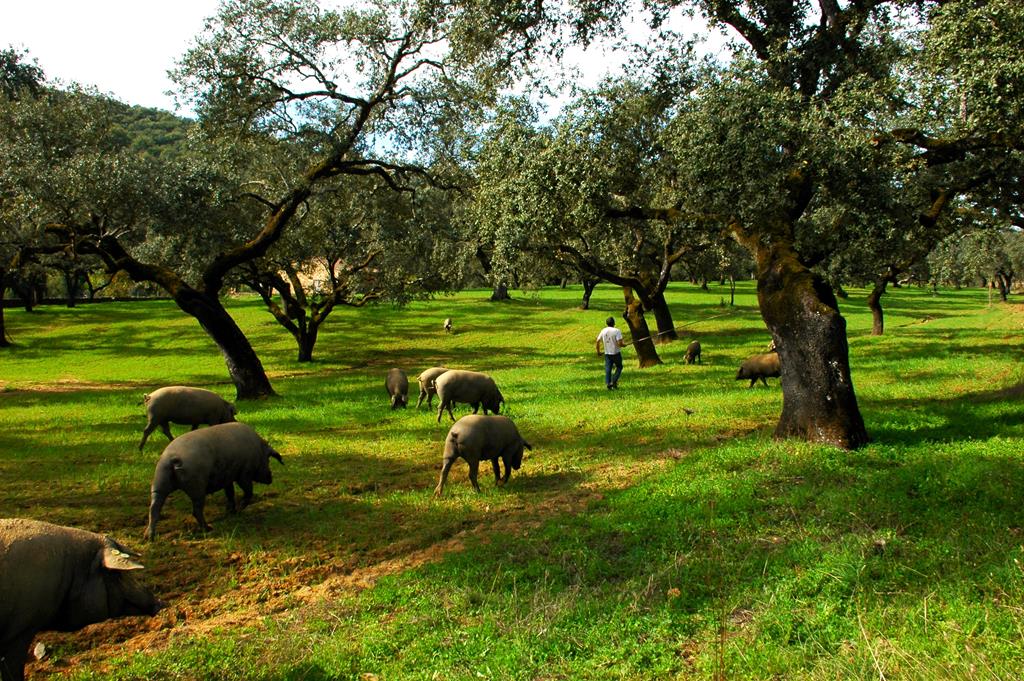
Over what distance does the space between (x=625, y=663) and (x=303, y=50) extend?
837 inches

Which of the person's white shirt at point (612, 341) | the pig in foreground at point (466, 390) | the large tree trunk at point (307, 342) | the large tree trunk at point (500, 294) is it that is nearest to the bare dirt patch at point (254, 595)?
the pig in foreground at point (466, 390)

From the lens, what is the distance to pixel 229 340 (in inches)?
862

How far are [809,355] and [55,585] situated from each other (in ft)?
35.3

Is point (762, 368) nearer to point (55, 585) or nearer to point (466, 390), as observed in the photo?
point (466, 390)

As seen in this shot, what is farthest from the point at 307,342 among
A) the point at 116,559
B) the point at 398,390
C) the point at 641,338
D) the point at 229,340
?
the point at 116,559

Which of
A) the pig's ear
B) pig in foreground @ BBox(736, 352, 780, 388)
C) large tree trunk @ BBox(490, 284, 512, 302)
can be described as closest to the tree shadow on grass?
pig in foreground @ BBox(736, 352, 780, 388)

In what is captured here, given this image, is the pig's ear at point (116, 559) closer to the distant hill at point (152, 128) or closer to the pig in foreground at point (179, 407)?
the pig in foreground at point (179, 407)

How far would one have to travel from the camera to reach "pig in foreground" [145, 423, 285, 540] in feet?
28.6

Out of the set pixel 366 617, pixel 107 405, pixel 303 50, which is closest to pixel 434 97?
pixel 303 50

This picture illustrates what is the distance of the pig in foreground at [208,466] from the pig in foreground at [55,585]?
291 centimetres

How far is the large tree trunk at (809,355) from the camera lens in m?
11.2

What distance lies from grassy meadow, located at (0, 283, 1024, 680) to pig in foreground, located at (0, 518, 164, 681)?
0.55 metres

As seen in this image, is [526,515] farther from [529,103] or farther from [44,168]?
[44,168]

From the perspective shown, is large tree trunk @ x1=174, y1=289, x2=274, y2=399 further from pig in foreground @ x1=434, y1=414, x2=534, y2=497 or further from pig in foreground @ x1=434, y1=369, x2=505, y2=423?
pig in foreground @ x1=434, y1=414, x2=534, y2=497
